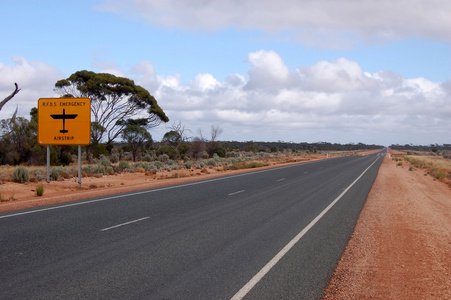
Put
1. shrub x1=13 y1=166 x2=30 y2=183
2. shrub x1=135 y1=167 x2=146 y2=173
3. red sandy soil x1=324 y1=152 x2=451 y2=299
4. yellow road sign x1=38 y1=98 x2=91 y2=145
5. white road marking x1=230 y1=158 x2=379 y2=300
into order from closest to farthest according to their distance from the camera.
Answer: white road marking x1=230 y1=158 x2=379 y2=300, red sandy soil x1=324 y1=152 x2=451 y2=299, yellow road sign x1=38 y1=98 x2=91 y2=145, shrub x1=13 y1=166 x2=30 y2=183, shrub x1=135 y1=167 x2=146 y2=173

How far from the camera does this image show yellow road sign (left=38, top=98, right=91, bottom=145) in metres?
20.0

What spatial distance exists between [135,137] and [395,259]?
148ft

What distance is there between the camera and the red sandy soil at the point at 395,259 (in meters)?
6.00

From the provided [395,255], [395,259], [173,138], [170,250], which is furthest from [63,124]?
[173,138]

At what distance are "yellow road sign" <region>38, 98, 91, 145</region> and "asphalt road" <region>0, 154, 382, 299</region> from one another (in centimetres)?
711

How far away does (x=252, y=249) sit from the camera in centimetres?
798

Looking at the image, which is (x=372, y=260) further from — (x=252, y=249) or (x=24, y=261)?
(x=24, y=261)

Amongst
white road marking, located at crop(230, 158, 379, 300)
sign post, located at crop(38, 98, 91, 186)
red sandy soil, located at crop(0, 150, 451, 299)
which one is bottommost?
red sandy soil, located at crop(0, 150, 451, 299)

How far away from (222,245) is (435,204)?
13.3 metres

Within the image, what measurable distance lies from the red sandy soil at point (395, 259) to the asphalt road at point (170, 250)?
12.7 inches

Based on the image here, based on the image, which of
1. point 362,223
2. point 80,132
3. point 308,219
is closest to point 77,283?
point 308,219

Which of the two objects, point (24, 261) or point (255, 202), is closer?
→ point (24, 261)

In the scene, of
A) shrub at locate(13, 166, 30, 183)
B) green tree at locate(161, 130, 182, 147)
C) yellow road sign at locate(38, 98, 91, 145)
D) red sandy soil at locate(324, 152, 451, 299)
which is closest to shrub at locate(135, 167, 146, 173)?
shrub at locate(13, 166, 30, 183)

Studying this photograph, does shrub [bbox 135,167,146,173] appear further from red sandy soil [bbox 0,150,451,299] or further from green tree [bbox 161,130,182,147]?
green tree [bbox 161,130,182,147]
